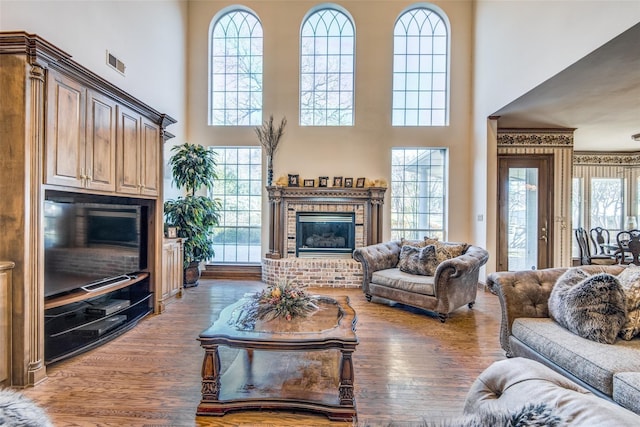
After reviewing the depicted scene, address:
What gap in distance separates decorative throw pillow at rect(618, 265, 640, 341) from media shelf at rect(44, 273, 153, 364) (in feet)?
13.4

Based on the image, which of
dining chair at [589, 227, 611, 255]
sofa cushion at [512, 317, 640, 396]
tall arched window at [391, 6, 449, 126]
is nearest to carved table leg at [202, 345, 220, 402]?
sofa cushion at [512, 317, 640, 396]

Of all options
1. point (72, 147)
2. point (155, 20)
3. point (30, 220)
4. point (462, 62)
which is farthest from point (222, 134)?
point (462, 62)

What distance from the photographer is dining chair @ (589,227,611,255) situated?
6559 mm

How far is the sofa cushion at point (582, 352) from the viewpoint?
1.73 metres

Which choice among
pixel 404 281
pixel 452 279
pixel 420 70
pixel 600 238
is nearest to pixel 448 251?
pixel 452 279

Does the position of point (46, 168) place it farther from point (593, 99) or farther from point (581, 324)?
point (593, 99)

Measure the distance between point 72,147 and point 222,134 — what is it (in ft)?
11.1

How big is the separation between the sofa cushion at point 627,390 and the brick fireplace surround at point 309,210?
3.72 meters

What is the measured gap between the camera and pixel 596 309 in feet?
6.71

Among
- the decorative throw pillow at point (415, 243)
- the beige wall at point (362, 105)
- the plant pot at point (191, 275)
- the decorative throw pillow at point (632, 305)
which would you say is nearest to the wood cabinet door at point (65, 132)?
the plant pot at point (191, 275)

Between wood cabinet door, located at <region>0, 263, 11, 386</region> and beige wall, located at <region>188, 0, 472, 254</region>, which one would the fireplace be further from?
wood cabinet door, located at <region>0, 263, 11, 386</region>

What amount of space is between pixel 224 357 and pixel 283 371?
0.65m

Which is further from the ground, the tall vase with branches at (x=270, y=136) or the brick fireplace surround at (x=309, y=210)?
the tall vase with branches at (x=270, y=136)

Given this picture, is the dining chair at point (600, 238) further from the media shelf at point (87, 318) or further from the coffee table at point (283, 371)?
the media shelf at point (87, 318)
